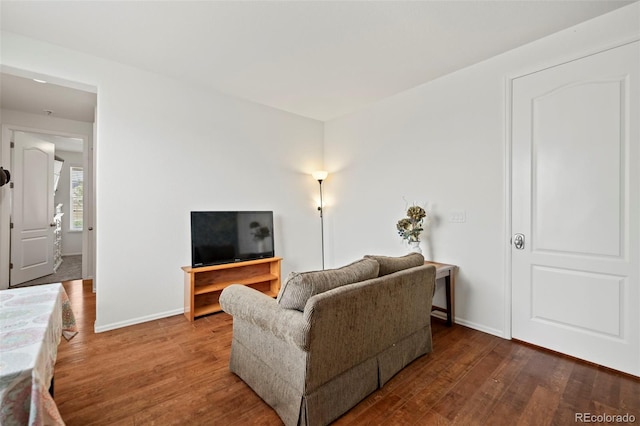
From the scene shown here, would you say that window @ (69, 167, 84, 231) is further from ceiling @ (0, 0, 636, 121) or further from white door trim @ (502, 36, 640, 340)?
white door trim @ (502, 36, 640, 340)

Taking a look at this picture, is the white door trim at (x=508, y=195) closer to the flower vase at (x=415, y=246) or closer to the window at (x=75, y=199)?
the flower vase at (x=415, y=246)

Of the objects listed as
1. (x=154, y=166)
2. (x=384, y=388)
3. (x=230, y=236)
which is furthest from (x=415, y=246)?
(x=154, y=166)

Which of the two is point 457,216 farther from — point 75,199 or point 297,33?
point 75,199

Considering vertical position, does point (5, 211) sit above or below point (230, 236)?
above

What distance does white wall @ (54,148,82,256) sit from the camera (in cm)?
684

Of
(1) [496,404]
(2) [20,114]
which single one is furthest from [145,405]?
(2) [20,114]

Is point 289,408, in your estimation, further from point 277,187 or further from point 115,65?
point 115,65

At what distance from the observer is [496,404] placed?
1.76 metres

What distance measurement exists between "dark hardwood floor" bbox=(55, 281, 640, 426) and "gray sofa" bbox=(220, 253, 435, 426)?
14 cm

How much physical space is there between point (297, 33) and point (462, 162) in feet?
6.55

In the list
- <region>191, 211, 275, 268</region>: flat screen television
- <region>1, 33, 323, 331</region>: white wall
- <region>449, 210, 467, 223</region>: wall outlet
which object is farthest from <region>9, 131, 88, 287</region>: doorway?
<region>449, 210, 467, 223</region>: wall outlet

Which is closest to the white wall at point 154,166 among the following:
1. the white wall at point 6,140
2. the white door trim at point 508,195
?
the white wall at point 6,140

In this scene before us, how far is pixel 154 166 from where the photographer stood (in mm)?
3125

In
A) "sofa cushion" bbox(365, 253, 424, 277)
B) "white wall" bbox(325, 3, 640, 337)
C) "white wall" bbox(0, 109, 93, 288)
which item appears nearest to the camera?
"sofa cushion" bbox(365, 253, 424, 277)
